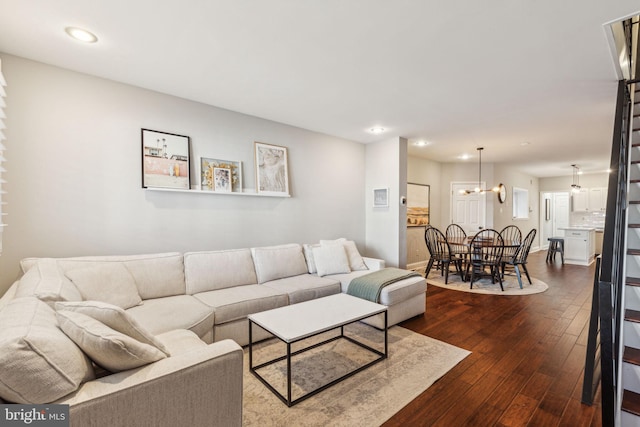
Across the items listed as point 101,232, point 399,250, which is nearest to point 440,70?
point 399,250

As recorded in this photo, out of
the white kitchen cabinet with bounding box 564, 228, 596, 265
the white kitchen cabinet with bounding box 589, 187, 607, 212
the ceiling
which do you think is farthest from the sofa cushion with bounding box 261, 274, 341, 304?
the white kitchen cabinet with bounding box 589, 187, 607, 212

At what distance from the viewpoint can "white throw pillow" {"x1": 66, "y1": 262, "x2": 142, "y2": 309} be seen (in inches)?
88.9

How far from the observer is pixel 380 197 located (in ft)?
16.3

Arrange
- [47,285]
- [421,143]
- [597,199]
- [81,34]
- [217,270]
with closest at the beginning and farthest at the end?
[47,285], [81,34], [217,270], [421,143], [597,199]

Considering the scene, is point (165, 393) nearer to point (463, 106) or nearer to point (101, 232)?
point (101, 232)

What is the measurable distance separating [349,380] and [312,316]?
525mm

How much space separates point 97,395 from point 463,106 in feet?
12.8

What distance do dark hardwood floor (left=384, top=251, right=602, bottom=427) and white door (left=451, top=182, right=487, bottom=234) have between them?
286 centimetres

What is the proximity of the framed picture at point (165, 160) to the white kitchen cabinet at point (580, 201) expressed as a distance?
35.6 ft

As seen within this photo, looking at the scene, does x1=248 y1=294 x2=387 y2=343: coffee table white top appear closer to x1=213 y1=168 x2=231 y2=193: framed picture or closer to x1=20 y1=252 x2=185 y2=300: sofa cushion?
x1=20 y1=252 x2=185 y2=300: sofa cushion

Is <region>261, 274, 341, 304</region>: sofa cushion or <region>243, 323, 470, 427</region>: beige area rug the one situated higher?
<region>261, 274, 341, 304</region>: sofa cushion

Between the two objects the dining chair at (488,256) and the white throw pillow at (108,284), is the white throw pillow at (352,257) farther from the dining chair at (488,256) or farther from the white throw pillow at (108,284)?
the white throw pillow at (108,284)

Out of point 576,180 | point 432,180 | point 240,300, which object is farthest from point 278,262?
point 576,180

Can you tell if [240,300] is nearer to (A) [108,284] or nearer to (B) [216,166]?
(A) [108,284]
